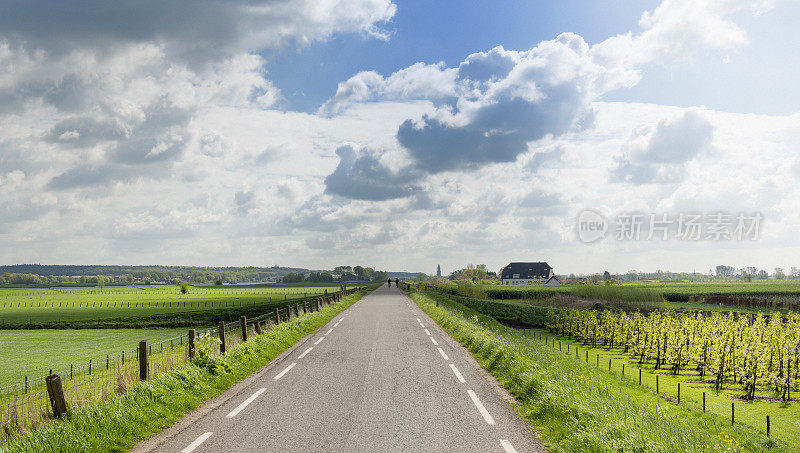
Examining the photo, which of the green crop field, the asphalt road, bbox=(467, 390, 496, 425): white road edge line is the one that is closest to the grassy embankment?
the asphalt road

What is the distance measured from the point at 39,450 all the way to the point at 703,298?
83452 mm

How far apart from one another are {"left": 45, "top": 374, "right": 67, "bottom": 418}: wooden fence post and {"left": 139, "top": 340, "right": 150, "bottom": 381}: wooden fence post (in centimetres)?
176

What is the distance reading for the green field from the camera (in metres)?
27.6

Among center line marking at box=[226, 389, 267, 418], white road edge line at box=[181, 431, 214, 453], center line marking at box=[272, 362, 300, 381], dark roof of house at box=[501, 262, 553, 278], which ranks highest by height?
white road edge line at box=[181, 431, 214, 453]

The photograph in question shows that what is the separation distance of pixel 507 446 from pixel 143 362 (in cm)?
719

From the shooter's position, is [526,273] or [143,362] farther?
[526,273]

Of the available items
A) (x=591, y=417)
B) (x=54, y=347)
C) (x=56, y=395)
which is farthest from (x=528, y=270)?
(x=56, y=395)

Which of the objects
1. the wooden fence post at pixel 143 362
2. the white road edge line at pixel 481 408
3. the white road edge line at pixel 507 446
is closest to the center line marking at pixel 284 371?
the wooden fence post at pixel 143 362

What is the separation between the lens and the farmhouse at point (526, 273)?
16038cm

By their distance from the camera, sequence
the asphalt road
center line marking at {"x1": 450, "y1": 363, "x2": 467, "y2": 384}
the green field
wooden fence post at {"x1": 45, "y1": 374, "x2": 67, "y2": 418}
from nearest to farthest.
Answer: the asphalt road < wooden fence post at {"x1": 45, "y1": 374, "x2": 67, "y2": 418} < center line marking at {"x1": 450, "y1": 363, "x2": 467, "y2": 384} < the green field

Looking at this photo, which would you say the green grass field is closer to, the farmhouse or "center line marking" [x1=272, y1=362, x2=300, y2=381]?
"center line marking" [x1=272, y1=362, x2=300, y2=381]

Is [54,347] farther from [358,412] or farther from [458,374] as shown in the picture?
[358,412]

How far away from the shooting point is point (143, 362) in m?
9.21

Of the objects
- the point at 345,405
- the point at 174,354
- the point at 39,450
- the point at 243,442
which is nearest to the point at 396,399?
the point at 345,405
